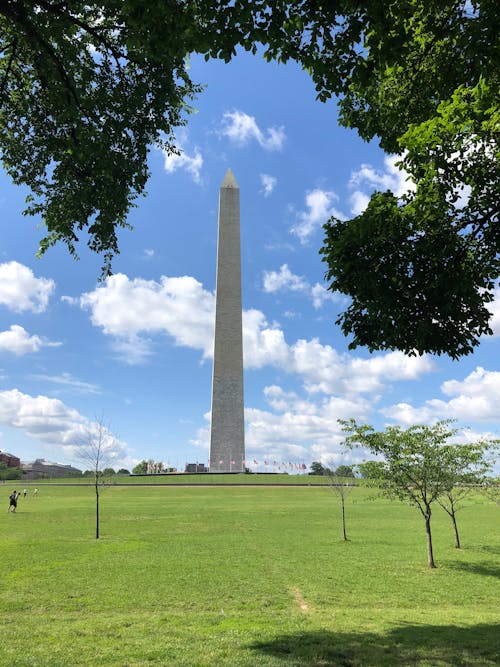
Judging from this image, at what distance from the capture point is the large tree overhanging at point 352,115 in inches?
243

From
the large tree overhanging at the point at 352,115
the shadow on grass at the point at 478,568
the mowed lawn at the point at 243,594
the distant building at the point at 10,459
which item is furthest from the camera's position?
the distant building at the point at 10,459

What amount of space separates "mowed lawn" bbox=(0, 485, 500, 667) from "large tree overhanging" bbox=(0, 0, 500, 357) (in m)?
5.51

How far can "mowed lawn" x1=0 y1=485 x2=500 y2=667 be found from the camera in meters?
8.24

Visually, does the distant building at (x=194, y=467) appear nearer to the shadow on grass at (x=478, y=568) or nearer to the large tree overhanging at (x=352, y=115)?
the shadow on grass at (x=478, y=568)

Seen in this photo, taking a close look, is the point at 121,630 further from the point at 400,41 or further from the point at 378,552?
the point at 378,552

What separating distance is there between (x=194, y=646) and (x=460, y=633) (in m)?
5.06

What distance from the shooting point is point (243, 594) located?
12398 millimetres

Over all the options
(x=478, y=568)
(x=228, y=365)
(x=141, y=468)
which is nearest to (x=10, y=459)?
(x=141, y=468)

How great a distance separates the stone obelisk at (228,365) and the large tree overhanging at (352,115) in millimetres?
47710

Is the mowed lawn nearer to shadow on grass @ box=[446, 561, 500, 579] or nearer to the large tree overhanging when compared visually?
shadow on grass @ box=[446, 561, 500, 579]

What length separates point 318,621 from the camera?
10.2m

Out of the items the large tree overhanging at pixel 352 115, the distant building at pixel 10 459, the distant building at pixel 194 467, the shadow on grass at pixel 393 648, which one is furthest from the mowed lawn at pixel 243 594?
the distant building at pixel 10 459

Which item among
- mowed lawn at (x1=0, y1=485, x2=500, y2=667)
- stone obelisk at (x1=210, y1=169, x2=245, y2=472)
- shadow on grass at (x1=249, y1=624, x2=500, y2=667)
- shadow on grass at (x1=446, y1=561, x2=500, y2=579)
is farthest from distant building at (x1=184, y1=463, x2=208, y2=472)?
shadow on grass at (x1=249, y1=624, x2=500, y2=667)

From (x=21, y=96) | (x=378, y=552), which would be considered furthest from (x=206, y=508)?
(x=21, y=96)
